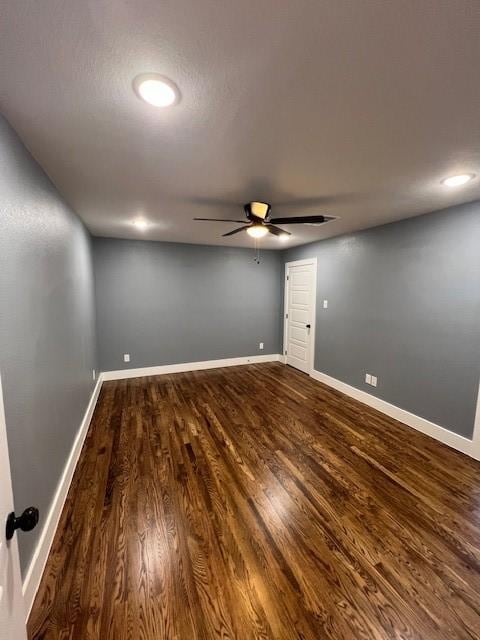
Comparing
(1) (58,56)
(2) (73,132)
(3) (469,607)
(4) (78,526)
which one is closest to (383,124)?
(1) (58,56)

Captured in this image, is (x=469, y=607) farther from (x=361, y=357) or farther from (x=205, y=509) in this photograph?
(x=361, y=357)

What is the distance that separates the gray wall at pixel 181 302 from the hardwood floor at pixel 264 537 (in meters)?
1.84

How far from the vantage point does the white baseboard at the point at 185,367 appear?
4.63 metres

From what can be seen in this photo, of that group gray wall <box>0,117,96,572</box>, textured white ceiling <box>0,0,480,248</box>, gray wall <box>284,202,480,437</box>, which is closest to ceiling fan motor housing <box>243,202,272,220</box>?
textured white ceiling <box>0,0,480,248</box>

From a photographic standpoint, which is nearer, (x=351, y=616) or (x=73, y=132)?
(x=351, y=616)

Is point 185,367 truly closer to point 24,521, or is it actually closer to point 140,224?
point 140,224

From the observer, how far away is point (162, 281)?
475 centimetres

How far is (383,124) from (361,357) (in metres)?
3.02

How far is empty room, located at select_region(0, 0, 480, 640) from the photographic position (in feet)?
3.09

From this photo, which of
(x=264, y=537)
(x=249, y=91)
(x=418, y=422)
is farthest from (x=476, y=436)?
(x=249, y=91)

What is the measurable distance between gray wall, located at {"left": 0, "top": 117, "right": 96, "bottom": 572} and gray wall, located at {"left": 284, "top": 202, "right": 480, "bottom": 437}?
11.4 feet

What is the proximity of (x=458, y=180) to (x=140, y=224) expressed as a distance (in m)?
3.27

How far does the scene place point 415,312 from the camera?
3076 mm

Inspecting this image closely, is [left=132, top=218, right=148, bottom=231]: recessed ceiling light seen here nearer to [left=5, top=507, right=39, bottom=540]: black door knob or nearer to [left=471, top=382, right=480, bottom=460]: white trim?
[left=5, top=507, right=39, bottom=540]: black door knob
